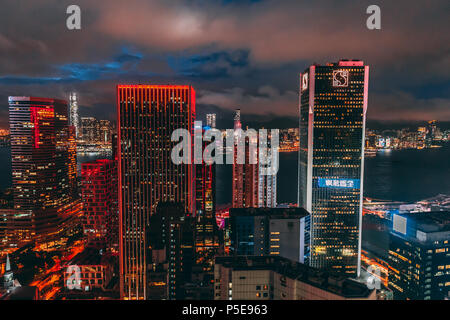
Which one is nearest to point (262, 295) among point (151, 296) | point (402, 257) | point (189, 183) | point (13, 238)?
point (151, 296)

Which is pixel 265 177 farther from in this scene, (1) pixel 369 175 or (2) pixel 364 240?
(1) pixel 369 175

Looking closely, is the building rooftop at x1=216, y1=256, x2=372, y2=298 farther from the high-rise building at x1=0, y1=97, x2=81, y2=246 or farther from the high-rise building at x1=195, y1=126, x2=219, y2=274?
the high-rise building at x1=0, y1=97, x2=81, y2=246

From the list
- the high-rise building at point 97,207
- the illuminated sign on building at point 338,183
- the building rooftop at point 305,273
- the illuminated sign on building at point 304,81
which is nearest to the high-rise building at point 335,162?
the illuminated sign on building at point 338,183

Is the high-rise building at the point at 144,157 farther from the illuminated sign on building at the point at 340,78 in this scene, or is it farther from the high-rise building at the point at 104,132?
the high-rise building at the point at 104,132

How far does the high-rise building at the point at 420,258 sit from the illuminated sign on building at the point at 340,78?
29.8 feet

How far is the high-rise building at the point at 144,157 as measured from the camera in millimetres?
19219

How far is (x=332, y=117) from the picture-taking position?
19375 millimetres

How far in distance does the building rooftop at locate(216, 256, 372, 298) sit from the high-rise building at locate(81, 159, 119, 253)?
57.0 feet

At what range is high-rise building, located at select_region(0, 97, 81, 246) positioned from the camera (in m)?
23.5

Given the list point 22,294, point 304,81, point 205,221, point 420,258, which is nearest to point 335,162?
point 304,81

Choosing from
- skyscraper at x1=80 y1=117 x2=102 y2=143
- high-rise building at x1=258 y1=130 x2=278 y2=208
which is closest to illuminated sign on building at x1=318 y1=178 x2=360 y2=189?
high-rise building at x1=258 y1=130 x2=278 y2=208
